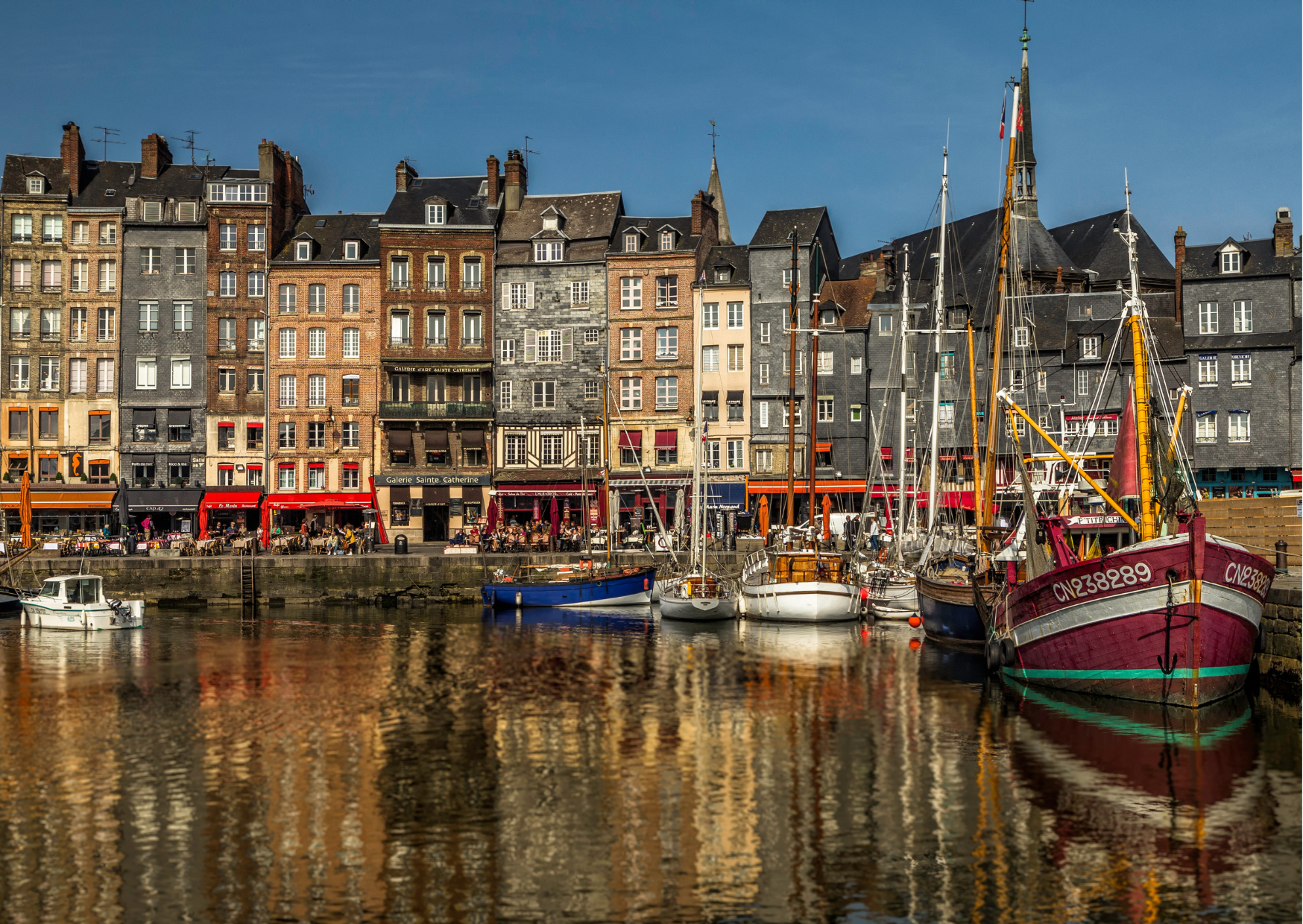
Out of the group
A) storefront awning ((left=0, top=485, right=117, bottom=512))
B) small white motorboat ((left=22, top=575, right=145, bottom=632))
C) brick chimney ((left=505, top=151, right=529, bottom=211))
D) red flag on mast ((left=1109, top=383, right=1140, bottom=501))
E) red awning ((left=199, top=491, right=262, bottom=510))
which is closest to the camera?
red flag on mast ((left=1109, top=383, right=1140, bottom=501))

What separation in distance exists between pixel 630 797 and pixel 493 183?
57.1 metres

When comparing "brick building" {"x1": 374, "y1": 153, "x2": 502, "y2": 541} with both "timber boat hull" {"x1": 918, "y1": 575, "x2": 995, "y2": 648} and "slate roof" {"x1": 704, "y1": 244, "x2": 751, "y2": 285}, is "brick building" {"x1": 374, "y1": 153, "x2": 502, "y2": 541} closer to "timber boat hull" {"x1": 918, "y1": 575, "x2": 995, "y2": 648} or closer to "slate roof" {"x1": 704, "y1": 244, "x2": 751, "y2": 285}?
"slate roof" {"x1": 704, "y1": 244, "x2": 751, "y2": 285}

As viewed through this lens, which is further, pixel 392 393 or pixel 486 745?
pixel 392 393

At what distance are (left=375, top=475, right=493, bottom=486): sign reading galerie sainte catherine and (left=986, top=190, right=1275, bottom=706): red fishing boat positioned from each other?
140 ft

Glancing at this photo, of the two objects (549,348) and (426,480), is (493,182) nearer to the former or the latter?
(549,348)

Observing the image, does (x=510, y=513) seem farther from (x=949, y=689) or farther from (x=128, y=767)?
(x=128, y=767)

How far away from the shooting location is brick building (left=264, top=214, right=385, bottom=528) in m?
70.1

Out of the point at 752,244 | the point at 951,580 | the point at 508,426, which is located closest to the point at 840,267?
the point at 752,244

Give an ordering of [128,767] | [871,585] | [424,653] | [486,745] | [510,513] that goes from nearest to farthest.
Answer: [128,767]
[486,745]
[424,653]
[871,585]
[510,513]

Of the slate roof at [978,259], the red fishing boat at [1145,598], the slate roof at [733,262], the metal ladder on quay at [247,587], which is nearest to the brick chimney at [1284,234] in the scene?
the slate roof at [978,259]

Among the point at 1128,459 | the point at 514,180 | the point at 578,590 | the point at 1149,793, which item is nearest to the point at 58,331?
the point at 514,180

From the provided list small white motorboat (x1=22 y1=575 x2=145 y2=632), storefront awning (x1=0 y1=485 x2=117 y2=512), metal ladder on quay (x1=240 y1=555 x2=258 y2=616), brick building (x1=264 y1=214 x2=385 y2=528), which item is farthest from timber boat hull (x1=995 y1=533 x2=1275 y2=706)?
storefront awning (x1=0 y1=485 x2=117 y2=512)

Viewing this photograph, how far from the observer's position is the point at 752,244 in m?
70.8

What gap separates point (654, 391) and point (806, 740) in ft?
149
